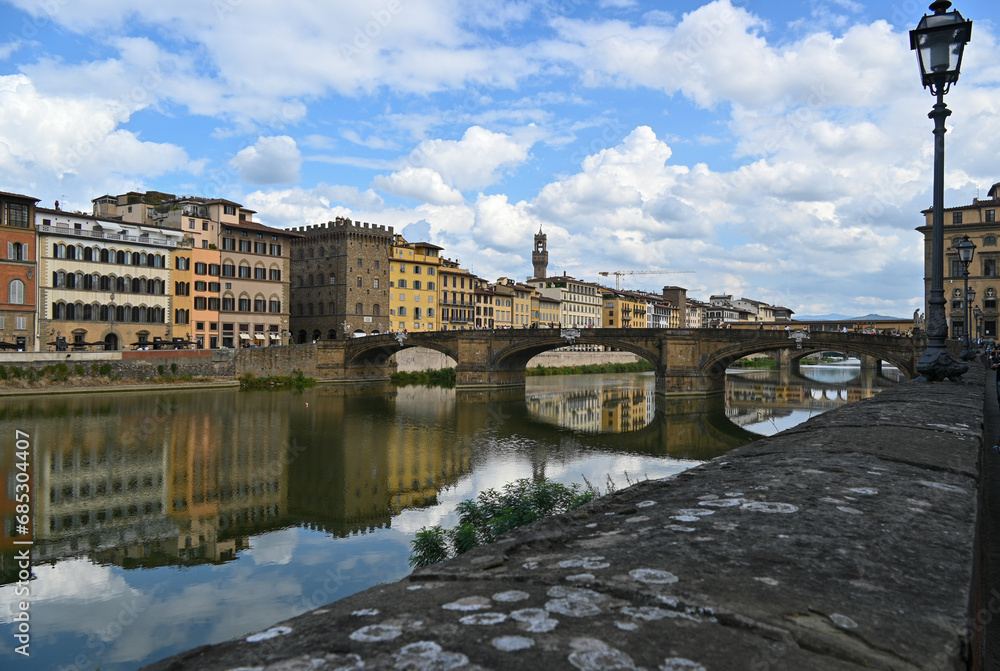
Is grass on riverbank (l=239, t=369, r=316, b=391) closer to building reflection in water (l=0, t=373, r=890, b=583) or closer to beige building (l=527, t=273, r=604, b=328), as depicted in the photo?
building reflection in water (l=0, t=373, r=890, b=583)

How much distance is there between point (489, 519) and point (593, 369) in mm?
76385

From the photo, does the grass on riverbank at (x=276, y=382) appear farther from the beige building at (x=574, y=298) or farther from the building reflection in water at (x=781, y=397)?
the beige building at (x=574, y=298)

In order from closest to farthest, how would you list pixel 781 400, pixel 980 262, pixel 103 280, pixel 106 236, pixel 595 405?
pixel 595 405 → pixel 781 400 → pixel 103 280 → pixel 106 236 → pixel 980 262

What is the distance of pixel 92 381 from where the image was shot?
46.5m

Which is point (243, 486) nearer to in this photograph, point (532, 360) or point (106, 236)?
point (106, 236)

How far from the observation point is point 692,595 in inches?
85.1

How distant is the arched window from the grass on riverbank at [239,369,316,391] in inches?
637

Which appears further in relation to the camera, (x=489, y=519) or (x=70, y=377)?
(x=70, y=377)

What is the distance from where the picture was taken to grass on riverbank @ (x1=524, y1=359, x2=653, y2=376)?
78.0 meters

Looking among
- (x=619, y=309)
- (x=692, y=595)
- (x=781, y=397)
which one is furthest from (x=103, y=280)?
(x=619, y=309)

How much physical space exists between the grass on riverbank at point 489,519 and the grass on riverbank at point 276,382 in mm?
44384

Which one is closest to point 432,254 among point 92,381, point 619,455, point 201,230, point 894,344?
point 201,230

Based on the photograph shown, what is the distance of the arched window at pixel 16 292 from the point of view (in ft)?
161

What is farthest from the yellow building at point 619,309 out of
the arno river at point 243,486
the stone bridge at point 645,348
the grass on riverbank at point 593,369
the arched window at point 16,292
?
the arched window at point 16,292
